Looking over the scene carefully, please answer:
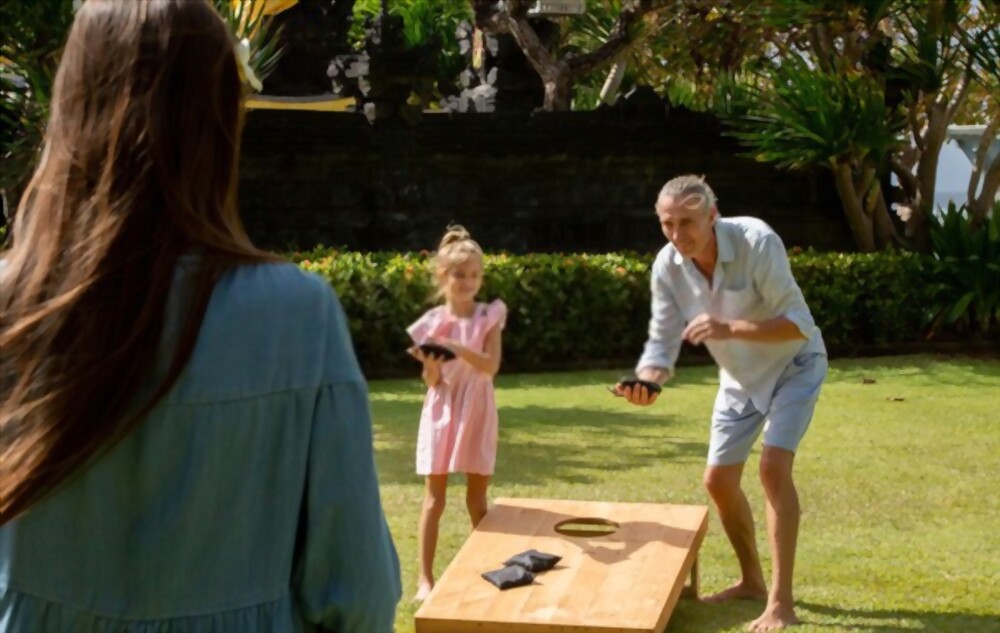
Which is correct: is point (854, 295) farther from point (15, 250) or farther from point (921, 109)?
point (15, 250)

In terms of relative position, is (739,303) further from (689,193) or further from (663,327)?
(689,193)

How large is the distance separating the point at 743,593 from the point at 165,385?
203 inches

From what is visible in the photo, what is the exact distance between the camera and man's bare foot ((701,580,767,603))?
6.97m

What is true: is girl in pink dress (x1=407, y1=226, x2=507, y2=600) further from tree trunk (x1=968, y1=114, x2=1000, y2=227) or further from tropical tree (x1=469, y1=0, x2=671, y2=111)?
tropical tree (x1=469, y1=0, x2=671, y2=111)

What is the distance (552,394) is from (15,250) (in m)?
11.4

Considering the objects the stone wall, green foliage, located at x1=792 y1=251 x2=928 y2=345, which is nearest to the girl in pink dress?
the stone wall

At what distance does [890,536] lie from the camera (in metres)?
8.19

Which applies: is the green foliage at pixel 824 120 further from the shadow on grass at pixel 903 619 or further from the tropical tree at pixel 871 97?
the shadow on grass at pixel 903 619

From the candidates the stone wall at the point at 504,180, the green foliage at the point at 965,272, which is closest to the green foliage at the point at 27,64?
the stone wall at the point at 504,180

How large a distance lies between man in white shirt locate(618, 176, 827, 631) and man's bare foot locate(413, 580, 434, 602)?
124 centimetres

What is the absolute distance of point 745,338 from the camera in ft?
20.4

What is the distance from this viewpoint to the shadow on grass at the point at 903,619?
258 inches

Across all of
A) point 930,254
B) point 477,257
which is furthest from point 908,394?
point 477,257

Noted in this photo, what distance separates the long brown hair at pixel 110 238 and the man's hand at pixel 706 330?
3.99 metres
